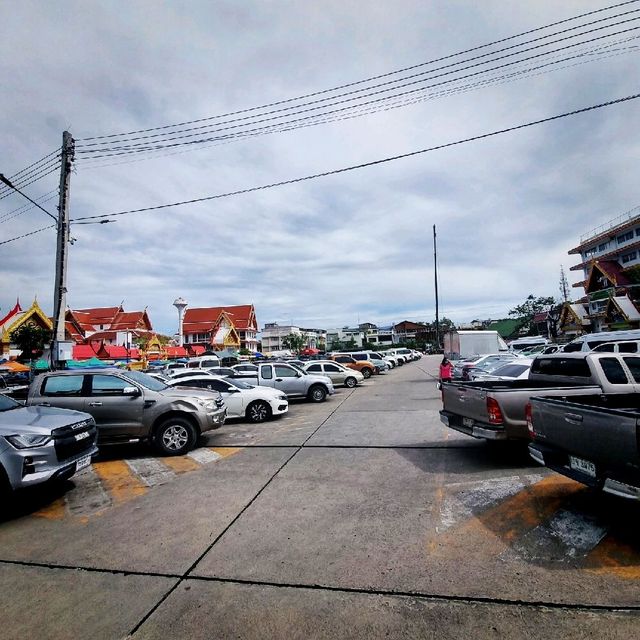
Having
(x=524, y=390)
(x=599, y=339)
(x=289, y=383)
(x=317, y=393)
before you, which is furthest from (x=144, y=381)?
(x=599, y=339)

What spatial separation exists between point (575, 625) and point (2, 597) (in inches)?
173

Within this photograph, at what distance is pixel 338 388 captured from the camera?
23062 mm

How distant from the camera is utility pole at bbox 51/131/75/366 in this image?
12812 mm

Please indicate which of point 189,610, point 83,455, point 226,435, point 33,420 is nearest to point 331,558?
point 189,610

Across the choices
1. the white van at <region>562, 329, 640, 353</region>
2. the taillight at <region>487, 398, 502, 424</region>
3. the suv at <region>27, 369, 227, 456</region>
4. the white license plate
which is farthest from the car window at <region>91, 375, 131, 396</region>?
the white van at <region>562, 329, 640, 353</region>

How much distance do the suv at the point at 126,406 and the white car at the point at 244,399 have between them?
3.64 meters

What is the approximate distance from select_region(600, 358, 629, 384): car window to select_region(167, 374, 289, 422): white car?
334 inches

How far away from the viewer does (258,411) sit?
12367mm

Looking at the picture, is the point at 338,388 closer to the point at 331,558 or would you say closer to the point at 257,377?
the point at 257,377

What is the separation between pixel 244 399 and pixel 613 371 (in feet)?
30.0

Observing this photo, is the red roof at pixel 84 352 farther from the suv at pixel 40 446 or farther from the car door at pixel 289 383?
the suv at pixel 40 446

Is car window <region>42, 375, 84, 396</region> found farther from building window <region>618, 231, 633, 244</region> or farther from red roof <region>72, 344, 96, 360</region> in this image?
building window <region>618, 231, 633, 244</region>

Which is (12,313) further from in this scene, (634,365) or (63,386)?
(634,365)

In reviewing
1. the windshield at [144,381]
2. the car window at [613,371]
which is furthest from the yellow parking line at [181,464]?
the car window at [613,371]
